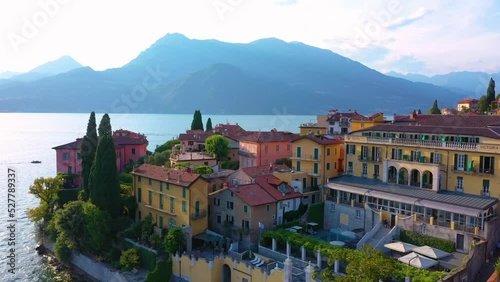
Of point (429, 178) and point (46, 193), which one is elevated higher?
point (429, 178)

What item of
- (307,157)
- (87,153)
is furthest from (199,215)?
(87,153)

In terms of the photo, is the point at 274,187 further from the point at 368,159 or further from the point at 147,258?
the point at 147,258

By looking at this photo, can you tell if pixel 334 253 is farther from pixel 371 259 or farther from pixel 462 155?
pixel 462 155

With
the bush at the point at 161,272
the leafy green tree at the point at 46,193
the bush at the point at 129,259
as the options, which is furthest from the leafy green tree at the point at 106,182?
the leafy green tree at the point at 46,193

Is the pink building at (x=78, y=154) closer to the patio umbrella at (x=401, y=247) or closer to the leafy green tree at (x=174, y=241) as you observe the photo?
the leafy green tree at (x=174, y=241)

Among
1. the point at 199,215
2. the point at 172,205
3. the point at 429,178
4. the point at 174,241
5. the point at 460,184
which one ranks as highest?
the point at 429,178

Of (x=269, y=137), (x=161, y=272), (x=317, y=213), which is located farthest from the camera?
(x=269, y=137)

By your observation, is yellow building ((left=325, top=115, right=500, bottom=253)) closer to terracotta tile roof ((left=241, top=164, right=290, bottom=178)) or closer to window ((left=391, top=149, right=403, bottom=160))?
window ((left=391, top=149, right=403, bottom=160))
